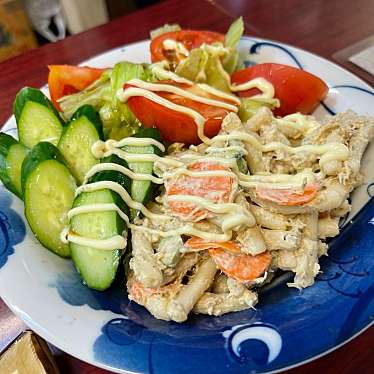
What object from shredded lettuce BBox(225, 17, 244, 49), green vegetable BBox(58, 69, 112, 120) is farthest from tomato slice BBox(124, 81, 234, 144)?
shredded lettuce BBox(225, 17, 244, 49)

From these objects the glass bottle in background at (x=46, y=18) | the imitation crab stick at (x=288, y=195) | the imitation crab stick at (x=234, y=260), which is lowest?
the imitation crab stick at (x=234, y=260)

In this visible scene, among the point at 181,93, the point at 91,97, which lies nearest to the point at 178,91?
the point at 181,93

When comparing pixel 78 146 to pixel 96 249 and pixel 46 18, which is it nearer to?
pixel 96 249

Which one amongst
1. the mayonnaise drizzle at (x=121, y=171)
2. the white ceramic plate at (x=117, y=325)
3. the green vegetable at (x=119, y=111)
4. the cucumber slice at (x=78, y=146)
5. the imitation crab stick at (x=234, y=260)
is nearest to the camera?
the white ceramic plate at (x=117, y=325)

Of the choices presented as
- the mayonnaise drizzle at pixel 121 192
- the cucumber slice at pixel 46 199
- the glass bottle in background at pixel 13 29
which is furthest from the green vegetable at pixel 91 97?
the glass bottle in background at pixel 13 29

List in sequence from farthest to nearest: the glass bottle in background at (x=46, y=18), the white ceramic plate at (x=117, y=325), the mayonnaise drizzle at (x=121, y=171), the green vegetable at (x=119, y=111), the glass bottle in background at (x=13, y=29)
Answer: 1. the glass bottle in background at (x=46, y=18)
2. the glass bottle in background at (x=13, y=29)
3. the green vegetable at (x=119, y=111)
4. the mayonnaise drizzle at (x=121, y=171)
5. the white ceramic plate at (x=117, y=325)

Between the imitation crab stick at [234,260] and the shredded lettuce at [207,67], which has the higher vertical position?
the shredded lettuce at [207,67]

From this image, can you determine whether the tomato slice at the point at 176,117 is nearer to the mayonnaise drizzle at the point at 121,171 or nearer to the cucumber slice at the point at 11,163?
the mayonnaise drizzle at the point at 121,171

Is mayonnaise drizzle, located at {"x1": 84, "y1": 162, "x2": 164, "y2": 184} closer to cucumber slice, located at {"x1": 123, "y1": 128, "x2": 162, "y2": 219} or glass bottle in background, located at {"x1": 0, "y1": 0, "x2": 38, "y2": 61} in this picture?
cucumber slice, located at {"x1": 123, "y1": 128, "x2": 162, "y2": 219}

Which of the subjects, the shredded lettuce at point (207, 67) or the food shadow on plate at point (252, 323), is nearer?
the food shadow on plate at point (252, 323)
